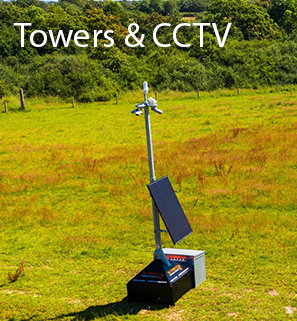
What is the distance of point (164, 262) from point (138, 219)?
554cm

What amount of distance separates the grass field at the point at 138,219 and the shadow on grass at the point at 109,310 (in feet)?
0.07

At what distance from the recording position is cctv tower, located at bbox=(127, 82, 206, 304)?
856 centimetres

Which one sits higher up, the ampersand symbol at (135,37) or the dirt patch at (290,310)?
the ampersand symbol at (135,37)

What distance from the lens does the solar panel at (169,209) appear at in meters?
8.61

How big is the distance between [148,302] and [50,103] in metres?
51.1

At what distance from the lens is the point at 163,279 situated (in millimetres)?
8539

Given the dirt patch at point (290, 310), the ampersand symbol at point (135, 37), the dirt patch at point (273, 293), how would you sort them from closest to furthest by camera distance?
the dirt patch at point (290, 310) → the dirt patch at point (273, 293) → the ampersand symbol at point (135, 37)

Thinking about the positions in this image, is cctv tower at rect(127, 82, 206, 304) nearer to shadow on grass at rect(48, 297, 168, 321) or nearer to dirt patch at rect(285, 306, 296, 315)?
shadow on grass at rect(48, 297, 168, 321)

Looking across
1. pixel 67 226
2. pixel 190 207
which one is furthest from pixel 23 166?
pixel 190 207

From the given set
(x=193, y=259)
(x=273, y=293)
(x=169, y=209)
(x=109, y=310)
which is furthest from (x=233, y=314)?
(x=109, y=310)

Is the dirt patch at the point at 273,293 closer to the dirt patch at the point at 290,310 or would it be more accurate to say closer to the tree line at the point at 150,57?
the dirt patch at the point at 290,310

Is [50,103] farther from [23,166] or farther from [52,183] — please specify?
[52,183]

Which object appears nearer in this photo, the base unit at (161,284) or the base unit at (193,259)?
the base unit at (161,284)

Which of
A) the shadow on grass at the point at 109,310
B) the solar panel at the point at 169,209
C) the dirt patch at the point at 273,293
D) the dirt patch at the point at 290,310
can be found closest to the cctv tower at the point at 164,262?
the solar panel at the point at 169,209
